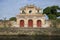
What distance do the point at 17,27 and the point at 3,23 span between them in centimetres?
417

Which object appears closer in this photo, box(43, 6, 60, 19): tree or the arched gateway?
the arched gateway

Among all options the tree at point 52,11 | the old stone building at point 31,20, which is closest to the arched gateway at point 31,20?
the old stone building at point 31,20

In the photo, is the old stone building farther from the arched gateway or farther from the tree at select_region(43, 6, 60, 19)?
the tree at select_region(43, 6, 60, 19)

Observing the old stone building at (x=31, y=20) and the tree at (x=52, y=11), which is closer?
the old stone building at (x=31, y=20)

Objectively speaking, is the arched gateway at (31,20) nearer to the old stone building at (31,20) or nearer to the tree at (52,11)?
the old stone building at (31,20)

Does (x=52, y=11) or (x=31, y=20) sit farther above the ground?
(x=52, y=11)

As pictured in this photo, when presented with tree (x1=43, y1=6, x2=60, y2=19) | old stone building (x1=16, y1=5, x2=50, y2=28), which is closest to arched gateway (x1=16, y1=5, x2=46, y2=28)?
old stone building (x1=16, y1=5, x2=50, y2=28)

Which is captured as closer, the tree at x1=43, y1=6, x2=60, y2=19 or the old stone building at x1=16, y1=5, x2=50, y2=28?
the old stone building at x1=16, y1=5, x2=50, y2=28

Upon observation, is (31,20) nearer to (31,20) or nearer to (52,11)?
(31,20)

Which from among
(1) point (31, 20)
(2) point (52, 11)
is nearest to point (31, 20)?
(1) point (31, 20)

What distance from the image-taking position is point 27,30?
2175 inches

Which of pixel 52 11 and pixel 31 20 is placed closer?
pixel 31 20

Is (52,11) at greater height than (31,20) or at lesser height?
greater

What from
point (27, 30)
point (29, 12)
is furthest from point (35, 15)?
point (27, 30)
